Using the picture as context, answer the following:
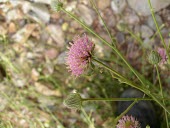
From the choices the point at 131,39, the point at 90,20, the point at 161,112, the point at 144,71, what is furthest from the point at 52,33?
the point at 161,112

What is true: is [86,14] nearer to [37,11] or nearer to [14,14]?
[37,11]

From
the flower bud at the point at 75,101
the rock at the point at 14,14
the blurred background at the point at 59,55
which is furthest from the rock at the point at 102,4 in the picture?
the flower bud at the point at 75,101

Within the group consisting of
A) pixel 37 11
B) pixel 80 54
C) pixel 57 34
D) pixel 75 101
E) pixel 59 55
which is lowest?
pixel 75 101

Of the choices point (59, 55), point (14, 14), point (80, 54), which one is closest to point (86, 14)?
point (59, 55)

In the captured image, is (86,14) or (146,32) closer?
(146,32)

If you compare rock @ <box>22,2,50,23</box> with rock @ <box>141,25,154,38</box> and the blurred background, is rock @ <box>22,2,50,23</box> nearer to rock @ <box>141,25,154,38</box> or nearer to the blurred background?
the blurred background

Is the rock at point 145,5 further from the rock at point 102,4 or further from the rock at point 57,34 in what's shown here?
the rock at point 57,34

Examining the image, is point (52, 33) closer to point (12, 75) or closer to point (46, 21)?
point (46, 21)
